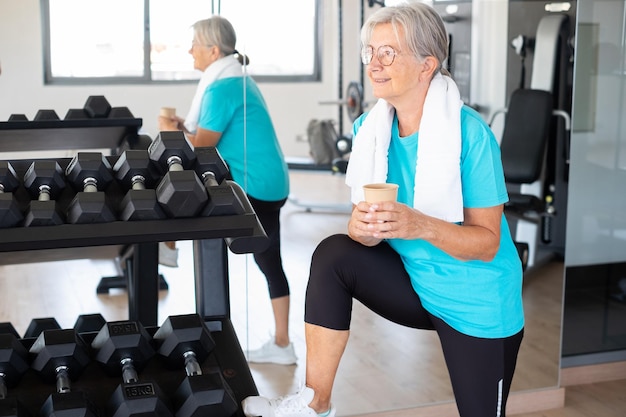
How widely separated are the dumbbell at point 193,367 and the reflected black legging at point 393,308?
0.25 m

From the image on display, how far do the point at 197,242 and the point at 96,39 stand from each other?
106 cm

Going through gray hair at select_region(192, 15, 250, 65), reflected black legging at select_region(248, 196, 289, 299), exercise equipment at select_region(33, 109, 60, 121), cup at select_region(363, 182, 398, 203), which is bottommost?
reflected black legging at select_region(248, 196, 289, 299)

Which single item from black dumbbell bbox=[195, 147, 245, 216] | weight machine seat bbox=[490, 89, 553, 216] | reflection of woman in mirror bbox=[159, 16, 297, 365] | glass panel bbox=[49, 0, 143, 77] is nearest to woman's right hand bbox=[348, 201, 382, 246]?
black dumbbell bbox=[195, 147, 245, 216]

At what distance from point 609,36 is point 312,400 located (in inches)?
72.7

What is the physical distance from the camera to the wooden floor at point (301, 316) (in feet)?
8.80

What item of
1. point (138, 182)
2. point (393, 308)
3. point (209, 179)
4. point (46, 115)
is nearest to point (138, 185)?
point (138, 182)

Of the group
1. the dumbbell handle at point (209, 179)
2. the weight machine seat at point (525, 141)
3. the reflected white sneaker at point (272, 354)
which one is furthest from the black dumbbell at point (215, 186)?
the weight machine seat at point (525, 141)

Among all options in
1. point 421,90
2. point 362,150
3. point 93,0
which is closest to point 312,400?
point 362,150

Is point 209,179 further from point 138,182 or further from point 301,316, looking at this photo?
point 301,316

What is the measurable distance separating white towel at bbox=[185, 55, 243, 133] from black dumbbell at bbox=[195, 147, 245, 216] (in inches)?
39.0

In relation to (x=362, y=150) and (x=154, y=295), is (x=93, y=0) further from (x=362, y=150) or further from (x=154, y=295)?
(x=362, y=150)

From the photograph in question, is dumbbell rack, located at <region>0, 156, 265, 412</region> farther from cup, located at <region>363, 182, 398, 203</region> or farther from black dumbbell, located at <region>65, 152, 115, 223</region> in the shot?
cup, located at <region>363, 182, 398, 203</region>

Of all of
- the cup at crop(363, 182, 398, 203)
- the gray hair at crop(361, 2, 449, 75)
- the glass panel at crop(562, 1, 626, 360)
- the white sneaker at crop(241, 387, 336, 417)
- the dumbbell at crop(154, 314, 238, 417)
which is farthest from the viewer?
the glass panel at crop(562, 1, 626, 360)

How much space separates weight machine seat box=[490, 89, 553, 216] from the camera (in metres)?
4.08
